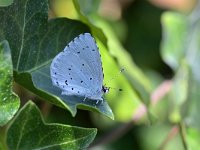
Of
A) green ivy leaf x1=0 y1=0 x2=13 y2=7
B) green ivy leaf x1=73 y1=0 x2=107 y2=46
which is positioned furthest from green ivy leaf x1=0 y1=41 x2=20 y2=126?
green ivy leaf x1=73 y1=0 x2=107 y2=46

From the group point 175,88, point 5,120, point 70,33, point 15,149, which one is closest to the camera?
point 5,120

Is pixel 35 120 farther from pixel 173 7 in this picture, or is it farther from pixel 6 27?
pixel 173 7

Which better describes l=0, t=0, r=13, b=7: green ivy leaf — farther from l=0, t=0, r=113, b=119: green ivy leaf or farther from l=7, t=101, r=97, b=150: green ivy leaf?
l=7, t=101, r=97, b=150: green ivy leaf

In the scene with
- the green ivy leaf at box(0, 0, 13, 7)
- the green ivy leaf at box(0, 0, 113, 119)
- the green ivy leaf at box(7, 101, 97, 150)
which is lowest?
the green ivy leaf at box(7, 101, 97, 150)

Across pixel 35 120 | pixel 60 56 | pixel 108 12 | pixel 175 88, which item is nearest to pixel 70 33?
pixel 60 56

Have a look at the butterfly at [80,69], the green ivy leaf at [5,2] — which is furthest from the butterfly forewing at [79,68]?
the green ivy leaf at [5,2]

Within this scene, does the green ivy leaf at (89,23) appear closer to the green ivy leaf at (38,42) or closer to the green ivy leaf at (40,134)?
the green ivy leaf at (38,42)
